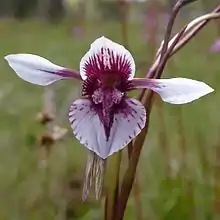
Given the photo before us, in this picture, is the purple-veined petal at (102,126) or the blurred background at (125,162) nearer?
the purple-veined petal at (102,126)

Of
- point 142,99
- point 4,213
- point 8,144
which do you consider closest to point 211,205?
point 4,213

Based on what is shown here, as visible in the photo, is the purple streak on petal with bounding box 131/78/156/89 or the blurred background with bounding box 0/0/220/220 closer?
the purple streak on petal with bounding box 131/78/156/89

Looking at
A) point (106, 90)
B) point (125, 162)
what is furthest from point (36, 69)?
point (125, 162)

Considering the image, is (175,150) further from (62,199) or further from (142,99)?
(142,99)

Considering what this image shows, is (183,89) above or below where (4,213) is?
above

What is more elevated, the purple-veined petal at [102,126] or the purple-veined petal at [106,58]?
the purple-veined petal at [106,58]

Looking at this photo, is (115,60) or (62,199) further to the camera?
(62,199)

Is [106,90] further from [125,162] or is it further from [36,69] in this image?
[125,162]
